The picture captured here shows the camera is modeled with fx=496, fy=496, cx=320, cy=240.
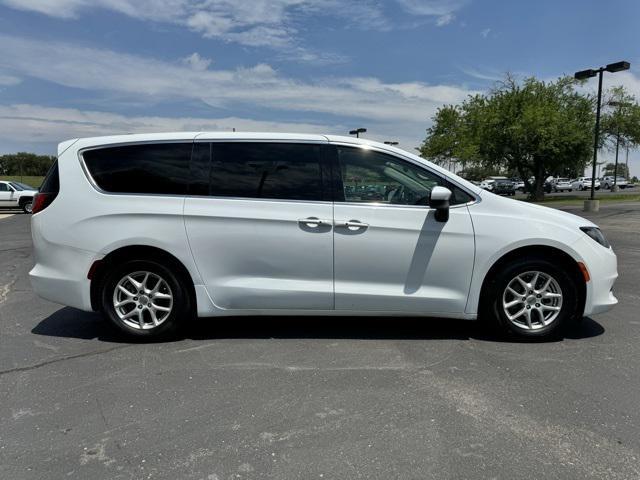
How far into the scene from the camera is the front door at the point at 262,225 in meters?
4.23

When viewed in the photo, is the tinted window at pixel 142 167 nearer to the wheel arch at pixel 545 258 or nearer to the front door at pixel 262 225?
the front door at pixel 262 225

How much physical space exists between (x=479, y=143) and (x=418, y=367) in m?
34.3

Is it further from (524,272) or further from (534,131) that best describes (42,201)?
(534,131)

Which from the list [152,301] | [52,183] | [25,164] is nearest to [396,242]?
[152,301]

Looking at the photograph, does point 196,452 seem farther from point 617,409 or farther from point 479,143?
point 479,143

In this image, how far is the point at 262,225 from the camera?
4234 millimetres

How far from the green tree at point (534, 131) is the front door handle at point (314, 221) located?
31.6 m

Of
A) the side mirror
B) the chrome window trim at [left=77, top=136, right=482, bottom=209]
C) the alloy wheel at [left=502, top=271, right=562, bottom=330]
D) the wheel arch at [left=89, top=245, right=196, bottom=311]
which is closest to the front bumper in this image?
the alloy wheel at [left=502, top=271, right=562, bottom=330]

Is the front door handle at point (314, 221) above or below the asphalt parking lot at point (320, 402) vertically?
above

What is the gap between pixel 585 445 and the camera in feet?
8.99

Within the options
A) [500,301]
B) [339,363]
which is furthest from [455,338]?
[339,363]

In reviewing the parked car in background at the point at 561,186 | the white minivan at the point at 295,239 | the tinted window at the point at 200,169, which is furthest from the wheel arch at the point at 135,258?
the parked car in background at the point at 561,186

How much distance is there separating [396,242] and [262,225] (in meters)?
1.15

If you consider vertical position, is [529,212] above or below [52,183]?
below
